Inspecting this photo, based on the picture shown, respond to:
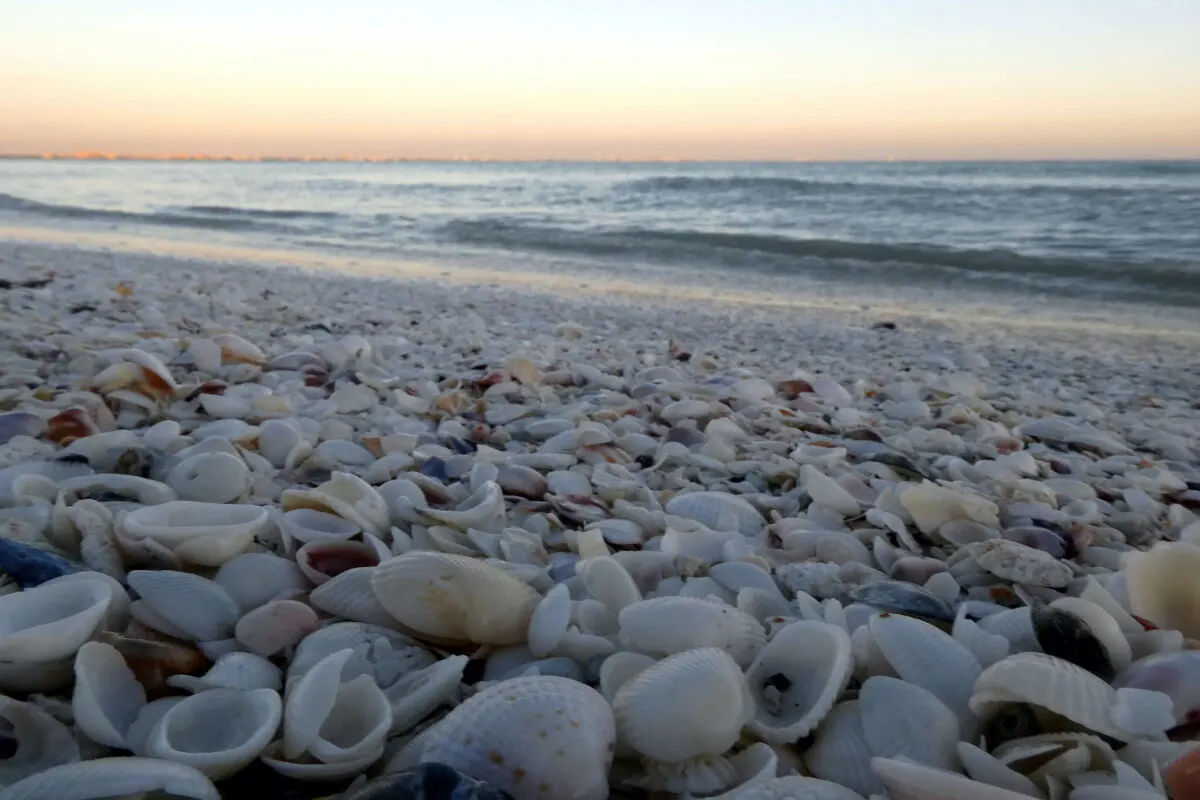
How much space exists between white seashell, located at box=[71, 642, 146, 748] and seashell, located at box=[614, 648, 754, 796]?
0.59 m

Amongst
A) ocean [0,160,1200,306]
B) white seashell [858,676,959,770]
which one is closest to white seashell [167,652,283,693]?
white seashell [858,676,959,770]

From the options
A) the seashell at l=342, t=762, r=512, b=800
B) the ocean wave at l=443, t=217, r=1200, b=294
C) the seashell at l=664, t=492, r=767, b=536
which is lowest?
the ocean wave at l=443, t=217, r=1200, b=294

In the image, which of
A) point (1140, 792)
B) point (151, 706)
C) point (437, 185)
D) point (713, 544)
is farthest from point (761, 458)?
point (437, 185)

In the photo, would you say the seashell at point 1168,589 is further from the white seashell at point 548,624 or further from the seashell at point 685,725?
the white seashell at point 548,624

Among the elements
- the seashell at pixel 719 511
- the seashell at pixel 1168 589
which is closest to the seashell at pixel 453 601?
the seashell at pixel 719 511

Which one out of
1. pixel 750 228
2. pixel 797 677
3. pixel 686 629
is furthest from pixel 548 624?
pixel 750 228

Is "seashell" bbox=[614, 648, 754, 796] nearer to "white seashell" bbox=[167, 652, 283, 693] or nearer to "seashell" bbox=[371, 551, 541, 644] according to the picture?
"seashell" bbox=[371, 551, 541, 644]

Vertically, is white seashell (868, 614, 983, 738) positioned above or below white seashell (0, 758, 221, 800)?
below

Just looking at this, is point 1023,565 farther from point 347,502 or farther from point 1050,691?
point 347,502

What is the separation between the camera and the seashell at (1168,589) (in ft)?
4.52

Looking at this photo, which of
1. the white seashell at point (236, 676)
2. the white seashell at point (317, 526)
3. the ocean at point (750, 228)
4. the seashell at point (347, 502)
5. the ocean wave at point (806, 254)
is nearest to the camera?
the white seashell at point (236, 676)

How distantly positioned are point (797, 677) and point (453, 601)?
1.65 feet

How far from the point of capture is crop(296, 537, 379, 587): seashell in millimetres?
1374

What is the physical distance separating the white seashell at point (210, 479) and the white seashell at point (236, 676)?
54cm
